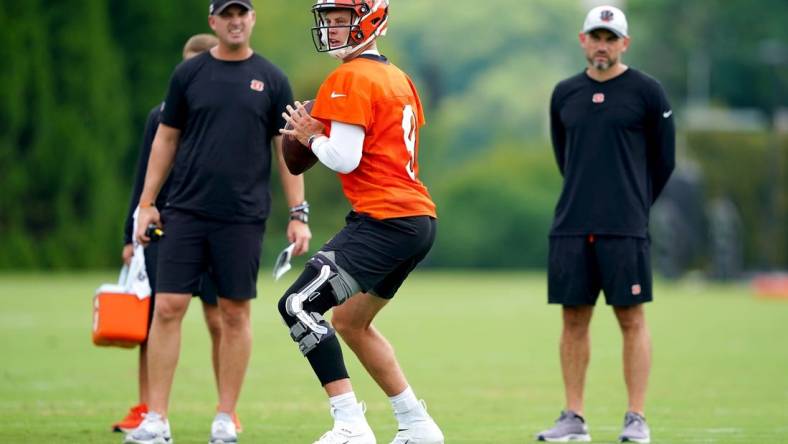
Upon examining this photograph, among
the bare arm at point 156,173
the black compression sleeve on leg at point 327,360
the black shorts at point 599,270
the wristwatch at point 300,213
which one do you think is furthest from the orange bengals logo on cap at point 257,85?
the black shorts at point 599,270

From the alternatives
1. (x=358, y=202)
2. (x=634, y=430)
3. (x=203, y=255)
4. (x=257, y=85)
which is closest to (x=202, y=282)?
(x=203, y=255)

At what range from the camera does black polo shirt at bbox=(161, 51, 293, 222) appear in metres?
8.52

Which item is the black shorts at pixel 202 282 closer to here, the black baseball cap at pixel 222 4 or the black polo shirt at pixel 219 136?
the black polo shirt at pixel 219 136

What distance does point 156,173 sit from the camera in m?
8.59

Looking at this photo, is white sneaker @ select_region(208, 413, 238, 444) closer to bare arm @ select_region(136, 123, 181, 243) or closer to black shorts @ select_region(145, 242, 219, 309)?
bare arm @ select_region(136, 123, 181, 243)

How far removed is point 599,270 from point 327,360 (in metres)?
2.30

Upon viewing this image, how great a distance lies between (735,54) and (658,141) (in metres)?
63.6

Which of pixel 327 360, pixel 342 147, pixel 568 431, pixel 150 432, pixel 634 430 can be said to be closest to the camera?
pixel 342 147

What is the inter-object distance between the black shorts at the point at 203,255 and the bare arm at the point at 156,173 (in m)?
0.10

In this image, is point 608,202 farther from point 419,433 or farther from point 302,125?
point 302,125

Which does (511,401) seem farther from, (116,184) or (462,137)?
(462,137)

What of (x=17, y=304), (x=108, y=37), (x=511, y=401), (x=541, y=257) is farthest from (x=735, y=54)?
(x=511, y=401)

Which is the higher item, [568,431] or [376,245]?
[376,245]

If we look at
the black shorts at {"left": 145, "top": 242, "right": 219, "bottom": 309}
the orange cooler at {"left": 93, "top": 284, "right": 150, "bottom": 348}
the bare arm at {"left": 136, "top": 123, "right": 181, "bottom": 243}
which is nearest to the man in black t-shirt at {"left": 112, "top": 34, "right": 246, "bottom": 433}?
the black shorts at {"left": 145, "top": 242, "right": 219, "bottom": 309}
